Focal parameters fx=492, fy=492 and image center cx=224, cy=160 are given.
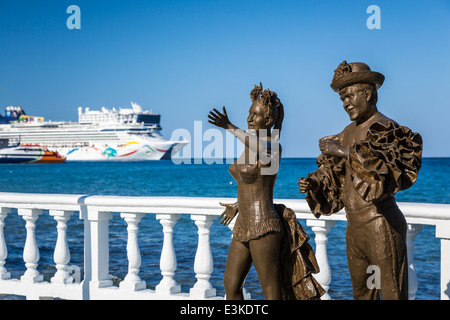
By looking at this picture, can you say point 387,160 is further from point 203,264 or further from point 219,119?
point 203,264

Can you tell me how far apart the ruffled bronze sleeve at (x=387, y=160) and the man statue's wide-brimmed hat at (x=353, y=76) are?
311 millimetres

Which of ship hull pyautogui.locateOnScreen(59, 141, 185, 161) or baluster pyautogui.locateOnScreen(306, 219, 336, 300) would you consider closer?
baluster pyautogui.locateOnScreen(306, 219, 336, 300)

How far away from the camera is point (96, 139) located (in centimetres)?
7850

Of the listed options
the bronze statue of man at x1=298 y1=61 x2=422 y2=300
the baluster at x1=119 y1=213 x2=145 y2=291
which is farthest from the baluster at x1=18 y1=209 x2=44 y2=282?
the bronze statue of man at x1=298 y1=61 x2=422 y2=300

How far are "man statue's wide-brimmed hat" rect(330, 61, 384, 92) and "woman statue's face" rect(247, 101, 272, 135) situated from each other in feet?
1.42

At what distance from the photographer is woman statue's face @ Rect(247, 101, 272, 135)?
2.96 metres

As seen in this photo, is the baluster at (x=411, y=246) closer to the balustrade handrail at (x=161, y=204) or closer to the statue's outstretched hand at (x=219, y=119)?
Result: the balustrade handrail at (x=161, y=204)

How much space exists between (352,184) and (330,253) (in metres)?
9.23

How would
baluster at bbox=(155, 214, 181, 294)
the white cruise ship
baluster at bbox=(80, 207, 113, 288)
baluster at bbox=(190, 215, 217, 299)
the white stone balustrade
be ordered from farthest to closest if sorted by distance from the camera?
1. the white cruise ship
2. baluster at bbox=(80, 207, 113, 288)
3. baluster at bbox=(155, 214, 181, 294)
4. baluster at bbox=(190, 215, 217, 299)
5. the white stone balustrade

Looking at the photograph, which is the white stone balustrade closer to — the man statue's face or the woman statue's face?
the woman statue's face

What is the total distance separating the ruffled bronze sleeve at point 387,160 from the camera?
2.38 meters

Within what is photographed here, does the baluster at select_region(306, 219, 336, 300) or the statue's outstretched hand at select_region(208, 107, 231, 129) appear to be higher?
the statue's outstretched hand at select_region(208, 107, 231, 129)

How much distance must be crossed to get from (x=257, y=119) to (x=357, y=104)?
1.94 ft
